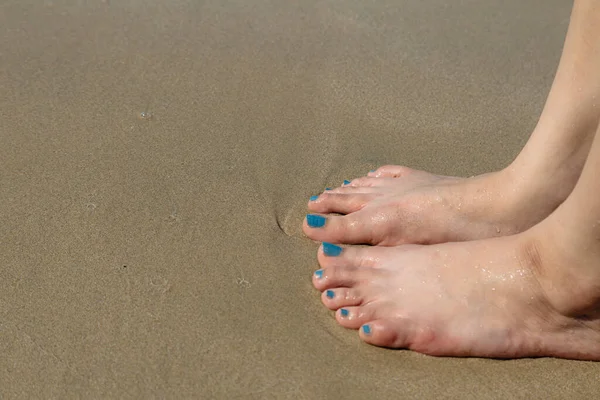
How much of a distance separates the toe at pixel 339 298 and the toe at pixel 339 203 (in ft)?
1.06

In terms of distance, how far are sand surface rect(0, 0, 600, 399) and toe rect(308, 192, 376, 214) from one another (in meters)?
0.05

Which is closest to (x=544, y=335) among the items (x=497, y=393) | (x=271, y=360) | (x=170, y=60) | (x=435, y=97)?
(x=497, y=393)

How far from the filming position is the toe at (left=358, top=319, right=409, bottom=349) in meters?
1.83

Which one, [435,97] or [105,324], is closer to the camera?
[105,324]

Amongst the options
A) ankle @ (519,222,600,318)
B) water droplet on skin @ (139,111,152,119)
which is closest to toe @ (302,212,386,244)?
ankle @ (519,222,600,318)

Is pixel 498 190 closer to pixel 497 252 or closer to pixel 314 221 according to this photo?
pixel 497 252

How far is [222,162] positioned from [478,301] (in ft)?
2.81

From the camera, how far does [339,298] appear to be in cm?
195

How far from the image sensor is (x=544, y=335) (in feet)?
6.03

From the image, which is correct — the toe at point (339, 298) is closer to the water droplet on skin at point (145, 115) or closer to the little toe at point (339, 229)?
the little toe at point (339, 229)

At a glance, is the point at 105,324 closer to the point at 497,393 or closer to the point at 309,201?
the point at 309,201

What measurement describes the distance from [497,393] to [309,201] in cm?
77

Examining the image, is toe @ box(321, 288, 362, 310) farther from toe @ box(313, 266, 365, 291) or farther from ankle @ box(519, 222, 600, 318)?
ankle @ box(519, 222, 600, 318)

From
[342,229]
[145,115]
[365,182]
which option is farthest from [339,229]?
[145,115]
